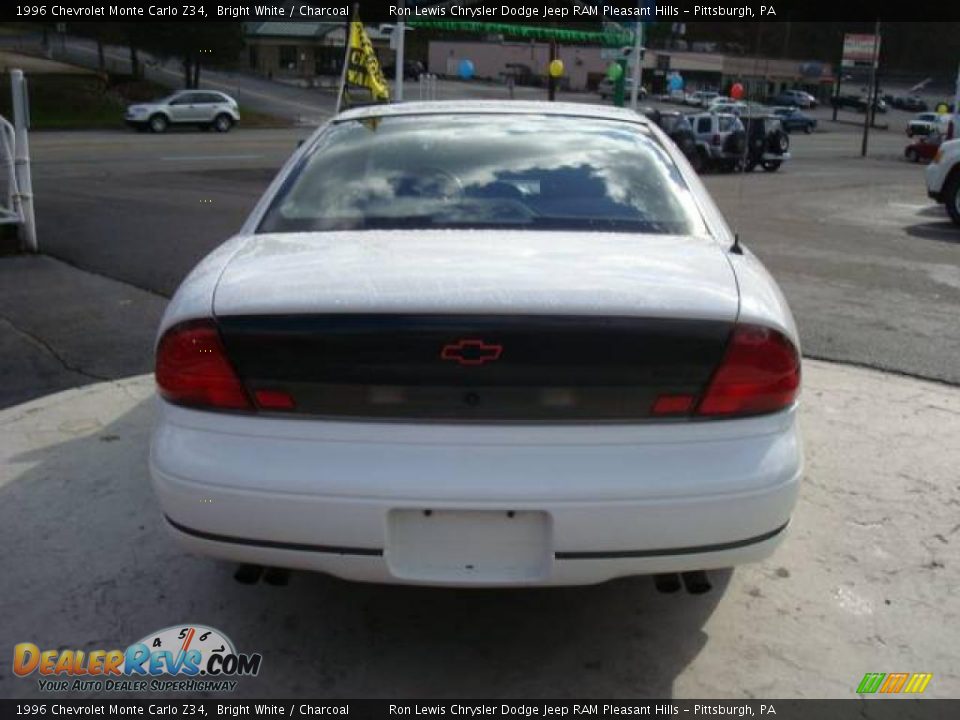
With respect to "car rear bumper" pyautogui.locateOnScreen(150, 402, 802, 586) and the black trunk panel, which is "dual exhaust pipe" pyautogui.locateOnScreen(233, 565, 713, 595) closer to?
"car rear bumper" pyautogui.locateOnScreen(150, 402, 802, 586)

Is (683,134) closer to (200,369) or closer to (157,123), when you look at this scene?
(157,123)

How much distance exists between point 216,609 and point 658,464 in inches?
62.8

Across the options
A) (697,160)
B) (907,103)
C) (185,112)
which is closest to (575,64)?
(907,103)

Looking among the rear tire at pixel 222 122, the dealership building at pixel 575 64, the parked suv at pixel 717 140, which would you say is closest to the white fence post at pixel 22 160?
the parked suv at pixel 717 140

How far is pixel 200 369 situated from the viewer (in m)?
2.55

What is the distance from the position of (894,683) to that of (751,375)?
1.06m

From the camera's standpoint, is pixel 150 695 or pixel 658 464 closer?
pixel 658 464

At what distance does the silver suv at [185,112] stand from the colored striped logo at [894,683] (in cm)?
3605

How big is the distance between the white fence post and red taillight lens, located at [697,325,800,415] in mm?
8386

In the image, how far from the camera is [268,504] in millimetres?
2453

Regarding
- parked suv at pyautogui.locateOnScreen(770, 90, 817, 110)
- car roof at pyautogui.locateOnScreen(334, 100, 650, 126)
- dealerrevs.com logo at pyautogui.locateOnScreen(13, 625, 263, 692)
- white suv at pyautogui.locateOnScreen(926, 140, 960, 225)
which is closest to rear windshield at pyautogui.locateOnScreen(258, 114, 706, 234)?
car roof at pyautogui.locateOnScreen(334, 100, 650, 126)

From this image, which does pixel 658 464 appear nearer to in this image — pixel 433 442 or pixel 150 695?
pixel 433 442

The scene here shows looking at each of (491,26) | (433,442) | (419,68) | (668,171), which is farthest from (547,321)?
(419,68)

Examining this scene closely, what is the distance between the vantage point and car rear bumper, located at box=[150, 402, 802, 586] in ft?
7.91
